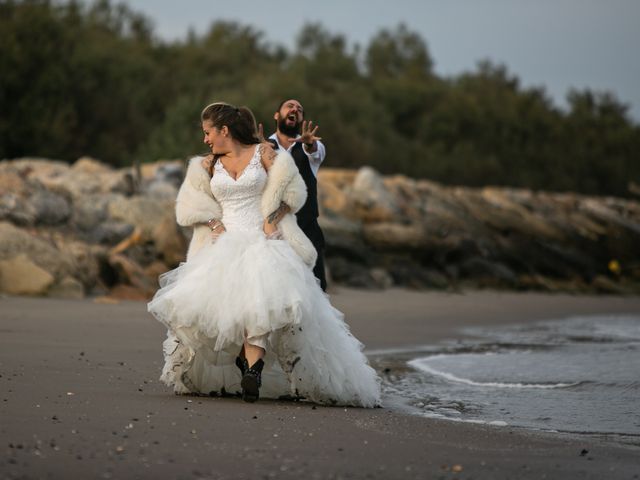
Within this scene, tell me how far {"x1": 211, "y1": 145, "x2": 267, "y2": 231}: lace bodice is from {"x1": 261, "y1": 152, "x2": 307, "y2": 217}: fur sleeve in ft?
0.18

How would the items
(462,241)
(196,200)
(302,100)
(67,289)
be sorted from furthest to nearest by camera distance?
1. (302,100)
2. (462,241)
3. (67,289)
4. (196,200)

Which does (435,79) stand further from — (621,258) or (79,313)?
(79,313)

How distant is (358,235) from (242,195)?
20.8 metres

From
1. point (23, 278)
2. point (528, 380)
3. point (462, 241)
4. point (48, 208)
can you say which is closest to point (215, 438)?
point (528, 380)

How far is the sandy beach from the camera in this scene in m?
5.31

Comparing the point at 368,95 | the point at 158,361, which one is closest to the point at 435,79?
the point at 368,95

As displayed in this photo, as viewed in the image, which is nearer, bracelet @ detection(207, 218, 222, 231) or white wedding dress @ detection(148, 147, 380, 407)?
white wedding dress @ detection(148, 147, 380, 407)

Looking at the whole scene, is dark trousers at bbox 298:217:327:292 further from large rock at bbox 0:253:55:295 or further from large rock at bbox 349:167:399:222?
large rock at bbox 349:167:399:222

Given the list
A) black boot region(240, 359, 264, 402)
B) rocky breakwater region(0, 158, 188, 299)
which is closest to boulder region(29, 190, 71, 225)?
rocky breakwater region(0, 158, 188, 299)

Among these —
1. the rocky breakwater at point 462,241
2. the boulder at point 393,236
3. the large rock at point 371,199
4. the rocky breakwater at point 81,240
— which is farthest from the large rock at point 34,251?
the large rock at point 371,199

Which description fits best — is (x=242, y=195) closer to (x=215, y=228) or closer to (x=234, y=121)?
(x=215, y=228)

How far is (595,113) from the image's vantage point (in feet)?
378

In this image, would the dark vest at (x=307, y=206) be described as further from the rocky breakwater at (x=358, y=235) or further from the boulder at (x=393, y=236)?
the boulder at (x=393, y=236)

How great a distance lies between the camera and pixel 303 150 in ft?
32.9
